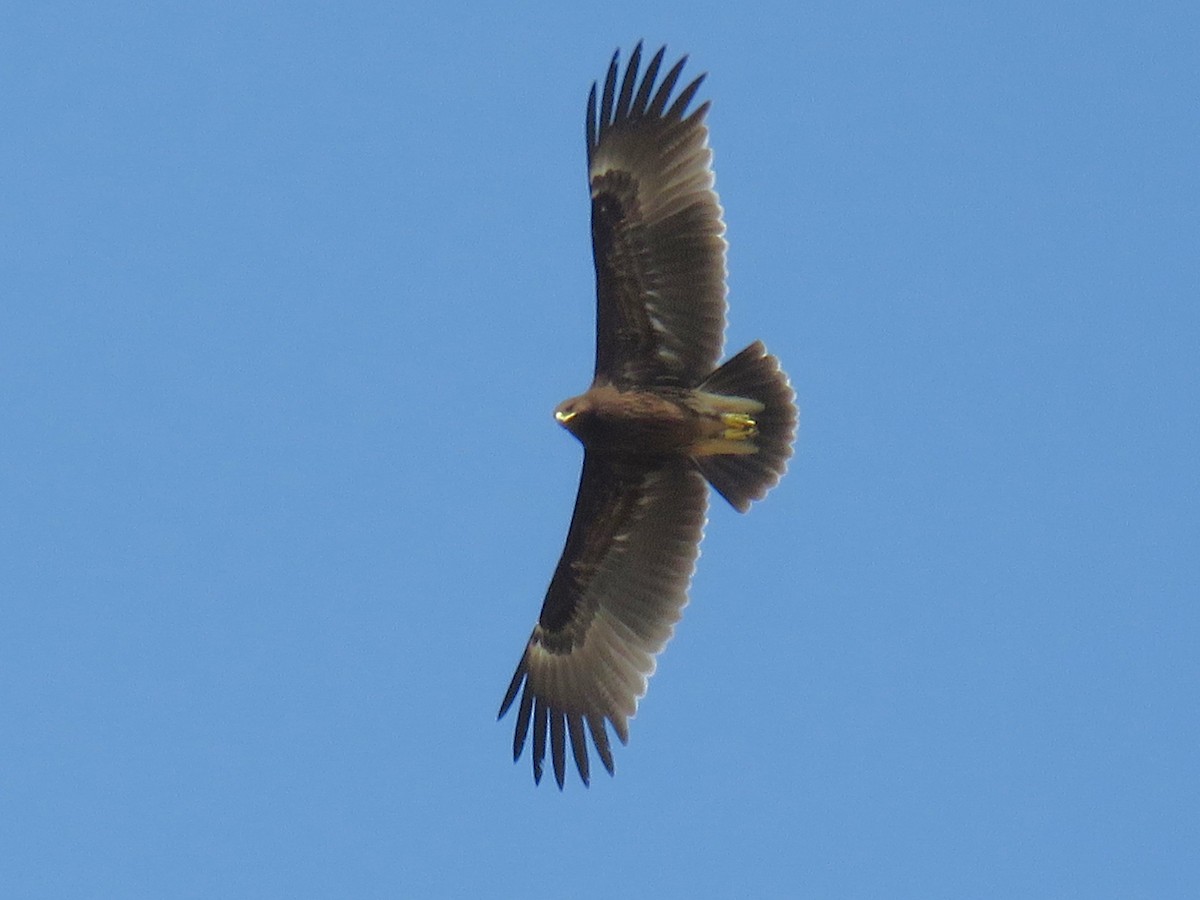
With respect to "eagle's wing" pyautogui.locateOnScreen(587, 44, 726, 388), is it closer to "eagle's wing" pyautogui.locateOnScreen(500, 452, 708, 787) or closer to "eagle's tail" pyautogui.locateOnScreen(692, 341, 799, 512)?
"eagle's tail" pyautogui.locateOnScreen(692, 341, 799, 512)

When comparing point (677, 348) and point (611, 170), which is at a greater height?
point (611, 170)

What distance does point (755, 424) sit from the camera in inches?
526

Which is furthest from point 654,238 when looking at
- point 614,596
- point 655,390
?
point 614,596

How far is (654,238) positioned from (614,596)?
2268 mm

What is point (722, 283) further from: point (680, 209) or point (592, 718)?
point (592, 718)

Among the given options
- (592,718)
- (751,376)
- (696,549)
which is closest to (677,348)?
(751,376)

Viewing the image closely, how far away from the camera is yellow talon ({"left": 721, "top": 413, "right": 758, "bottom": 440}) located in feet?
43.6

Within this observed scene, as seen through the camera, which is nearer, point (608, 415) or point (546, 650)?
point (608, 415)

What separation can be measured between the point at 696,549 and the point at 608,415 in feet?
3.85

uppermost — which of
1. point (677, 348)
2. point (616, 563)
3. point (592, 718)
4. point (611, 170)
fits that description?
point (611, 170)

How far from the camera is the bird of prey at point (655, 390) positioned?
13242 mm

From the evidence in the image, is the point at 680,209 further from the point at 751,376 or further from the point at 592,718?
the point at 592,718

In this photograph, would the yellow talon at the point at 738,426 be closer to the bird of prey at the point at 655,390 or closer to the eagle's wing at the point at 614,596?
the bird of prey at the point at 655,390

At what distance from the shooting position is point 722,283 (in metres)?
13.2
